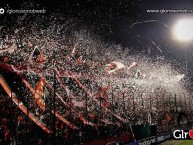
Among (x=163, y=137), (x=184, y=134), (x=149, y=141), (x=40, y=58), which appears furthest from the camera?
(x=40, y=58)

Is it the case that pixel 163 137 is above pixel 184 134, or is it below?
below

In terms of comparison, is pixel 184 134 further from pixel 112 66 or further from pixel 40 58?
pixel 112 66

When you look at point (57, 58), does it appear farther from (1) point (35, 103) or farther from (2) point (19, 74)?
(1) point (35, 103)

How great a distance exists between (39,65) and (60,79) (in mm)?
3676

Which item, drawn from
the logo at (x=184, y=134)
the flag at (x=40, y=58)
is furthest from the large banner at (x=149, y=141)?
the flag at (x=40, y=58)

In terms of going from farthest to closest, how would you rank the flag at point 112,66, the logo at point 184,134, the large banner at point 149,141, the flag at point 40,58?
the flag at point 112,66
the flag at point 40,58
the large banner at point 149,141
the logo at point 184,134

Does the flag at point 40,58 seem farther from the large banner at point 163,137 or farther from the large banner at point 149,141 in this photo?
the large banner at point 149,141

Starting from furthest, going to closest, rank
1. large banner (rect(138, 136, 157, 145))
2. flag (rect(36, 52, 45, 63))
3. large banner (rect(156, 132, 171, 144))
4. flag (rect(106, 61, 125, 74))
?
1. flag (rect(106, 61, 125, 74))
2. flag (rect(36, 52, 45, 63))
3. large banner (rect(156, 132, 171, 144))
4. large banner (rect(138, 136, 157, 145))

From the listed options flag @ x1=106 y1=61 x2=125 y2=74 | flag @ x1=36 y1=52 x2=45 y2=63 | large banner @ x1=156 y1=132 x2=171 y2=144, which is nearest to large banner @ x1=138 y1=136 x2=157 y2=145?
large banner @ x1=156 y1=132 x2=171 y2=144

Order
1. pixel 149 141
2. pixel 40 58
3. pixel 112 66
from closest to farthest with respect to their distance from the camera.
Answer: pixel 149 141 < pixel 40 58 < pixel 112 66

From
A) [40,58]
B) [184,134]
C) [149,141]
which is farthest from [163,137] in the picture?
[40,58]

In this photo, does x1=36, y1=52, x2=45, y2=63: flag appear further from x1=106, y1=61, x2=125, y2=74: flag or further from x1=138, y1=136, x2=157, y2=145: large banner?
x1=138, y1=136, x2=157, y2=145: large banner

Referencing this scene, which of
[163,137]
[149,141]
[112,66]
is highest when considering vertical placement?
[112,66]

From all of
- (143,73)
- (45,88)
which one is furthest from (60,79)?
(143,73)
